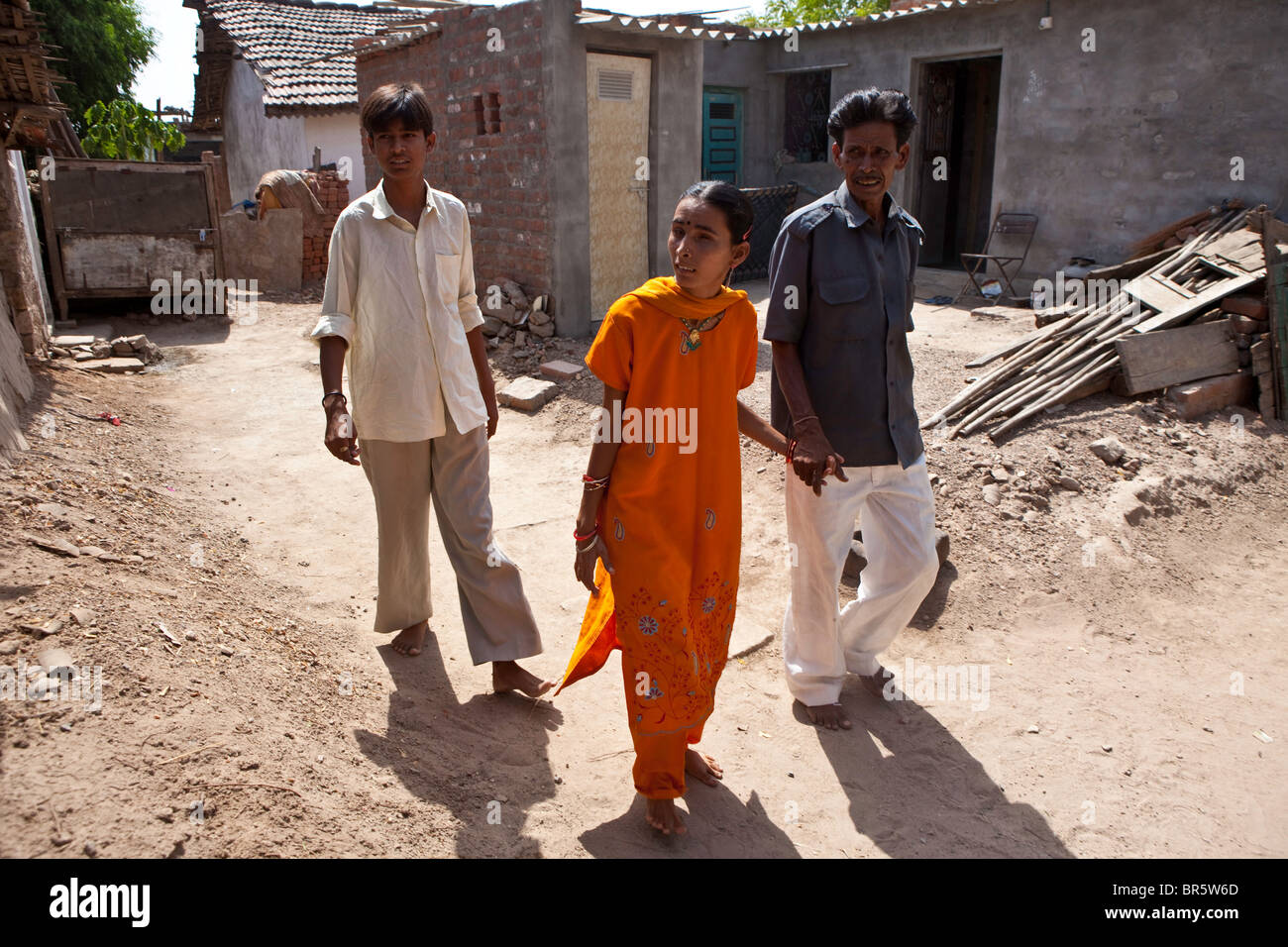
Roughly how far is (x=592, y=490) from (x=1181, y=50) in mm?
→ 9468

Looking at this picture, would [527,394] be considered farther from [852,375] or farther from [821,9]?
[821,9]

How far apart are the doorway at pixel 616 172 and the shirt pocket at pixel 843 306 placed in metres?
5.94

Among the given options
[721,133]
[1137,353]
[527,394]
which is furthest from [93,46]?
[1137,353]

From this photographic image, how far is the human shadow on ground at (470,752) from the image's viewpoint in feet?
8.22

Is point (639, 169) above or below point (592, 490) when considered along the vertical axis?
above

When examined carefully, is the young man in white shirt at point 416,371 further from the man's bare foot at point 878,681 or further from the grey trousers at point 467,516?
the man's bare foot at point 878,681

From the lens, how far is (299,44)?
1562 centimetres

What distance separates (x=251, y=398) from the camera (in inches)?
289

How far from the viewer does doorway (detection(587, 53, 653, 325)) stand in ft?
27.0

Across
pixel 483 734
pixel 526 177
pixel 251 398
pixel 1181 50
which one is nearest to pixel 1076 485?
pixel 483 734

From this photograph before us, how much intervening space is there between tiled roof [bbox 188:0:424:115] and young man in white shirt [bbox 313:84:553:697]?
11.9 metres

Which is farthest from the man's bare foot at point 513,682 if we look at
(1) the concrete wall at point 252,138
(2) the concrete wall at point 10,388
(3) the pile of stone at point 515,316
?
(1) the concrete wall at point 252,138

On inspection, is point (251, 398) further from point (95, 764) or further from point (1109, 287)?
point (1109, 287)

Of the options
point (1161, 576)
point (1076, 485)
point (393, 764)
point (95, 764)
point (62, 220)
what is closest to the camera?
point (95, 764)
